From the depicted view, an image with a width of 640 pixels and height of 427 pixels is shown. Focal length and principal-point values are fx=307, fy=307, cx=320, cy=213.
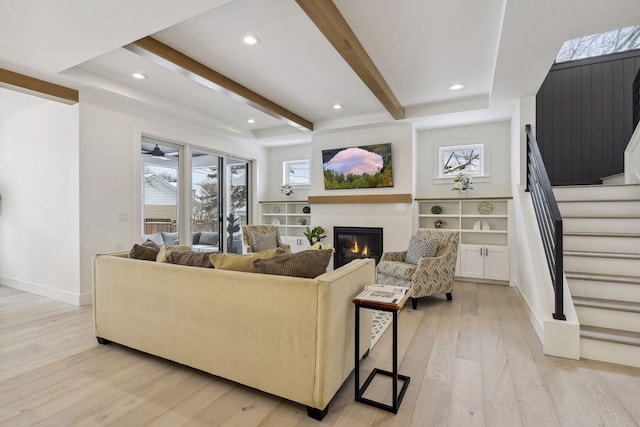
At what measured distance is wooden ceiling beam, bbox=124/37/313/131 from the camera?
269cm

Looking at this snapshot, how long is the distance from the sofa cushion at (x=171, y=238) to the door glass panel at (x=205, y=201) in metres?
0.30

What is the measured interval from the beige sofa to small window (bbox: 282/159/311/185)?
4.50m

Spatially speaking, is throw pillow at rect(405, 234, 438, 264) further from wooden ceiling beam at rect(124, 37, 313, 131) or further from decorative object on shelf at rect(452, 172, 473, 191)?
wooden ceiling beam at rect(124, 37, 313, 131)

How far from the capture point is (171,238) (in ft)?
15.8

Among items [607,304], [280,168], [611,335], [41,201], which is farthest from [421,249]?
[41,201]

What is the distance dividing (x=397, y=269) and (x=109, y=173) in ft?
12.4

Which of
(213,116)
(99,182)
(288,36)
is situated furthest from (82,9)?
(213,116)

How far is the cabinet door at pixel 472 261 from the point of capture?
15.3 feet

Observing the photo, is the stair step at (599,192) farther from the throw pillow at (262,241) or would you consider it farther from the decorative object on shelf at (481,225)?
the throw pillow at (262,241)

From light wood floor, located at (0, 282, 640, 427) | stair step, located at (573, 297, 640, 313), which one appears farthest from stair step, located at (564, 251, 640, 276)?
light wood floor, located at (0, 282, 640, 427)

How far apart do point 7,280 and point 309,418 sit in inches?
208

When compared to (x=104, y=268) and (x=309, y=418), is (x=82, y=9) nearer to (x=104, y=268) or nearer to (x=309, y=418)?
(x=104, y=268)

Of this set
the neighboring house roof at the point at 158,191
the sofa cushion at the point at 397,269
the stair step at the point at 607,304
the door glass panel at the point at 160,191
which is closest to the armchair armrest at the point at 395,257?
the sofa cushion at the point at 397,269

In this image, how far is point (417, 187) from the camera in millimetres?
5449
